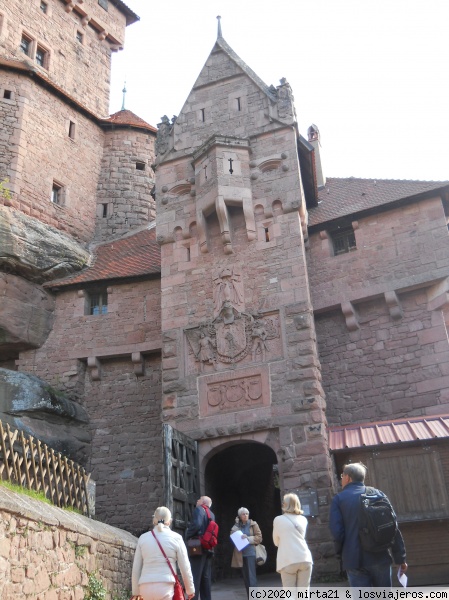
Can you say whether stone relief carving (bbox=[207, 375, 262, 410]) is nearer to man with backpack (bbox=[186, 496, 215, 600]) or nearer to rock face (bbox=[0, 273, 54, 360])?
man with backpack (bbox=[186, 496, 215, 600])

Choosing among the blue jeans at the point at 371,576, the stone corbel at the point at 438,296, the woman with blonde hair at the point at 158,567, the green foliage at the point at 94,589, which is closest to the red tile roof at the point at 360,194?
the stone corbel at the point at 438,296

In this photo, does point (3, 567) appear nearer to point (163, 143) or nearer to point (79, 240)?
point (163, 143)

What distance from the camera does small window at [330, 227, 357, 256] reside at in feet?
53.9

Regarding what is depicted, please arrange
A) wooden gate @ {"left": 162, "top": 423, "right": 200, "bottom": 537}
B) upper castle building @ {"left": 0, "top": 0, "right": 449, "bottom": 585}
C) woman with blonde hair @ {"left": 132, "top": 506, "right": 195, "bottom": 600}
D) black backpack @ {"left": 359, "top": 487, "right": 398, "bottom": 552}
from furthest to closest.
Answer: upper castle building @ {"left": 0, "top": 0, "right": 449, "bottom": 585}, wooden gate @ {"left": 162, "top": 423, "right": 200, "bottom": 537}, woman with blonde hair @ {"left": 132, "top": 506, "right": 195, "bottom": 600}, black backpack @ {"left": 359, "top": 487, "right": 398, "bottom": 552}

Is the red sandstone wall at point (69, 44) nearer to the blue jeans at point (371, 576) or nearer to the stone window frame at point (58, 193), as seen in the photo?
the stone window frame at point (58, 193)

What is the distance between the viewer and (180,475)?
12.3 meters

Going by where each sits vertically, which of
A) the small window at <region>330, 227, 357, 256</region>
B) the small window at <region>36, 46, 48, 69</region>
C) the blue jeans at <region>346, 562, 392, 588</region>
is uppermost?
the small window at <region>36, 46, 48, 69</region>

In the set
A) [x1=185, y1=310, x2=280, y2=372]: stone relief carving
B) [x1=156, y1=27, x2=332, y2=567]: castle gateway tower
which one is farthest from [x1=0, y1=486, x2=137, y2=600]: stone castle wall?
[x1=185, y1=310, x2=280, y2=372]: stone relief carving

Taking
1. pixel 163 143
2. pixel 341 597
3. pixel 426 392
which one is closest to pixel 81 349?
pixel 163 143

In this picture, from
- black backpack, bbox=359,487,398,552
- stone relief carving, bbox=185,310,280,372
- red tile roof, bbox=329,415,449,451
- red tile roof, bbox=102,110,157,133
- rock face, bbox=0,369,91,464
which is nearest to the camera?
Answer: black backpack, bbox=359,487,398,552

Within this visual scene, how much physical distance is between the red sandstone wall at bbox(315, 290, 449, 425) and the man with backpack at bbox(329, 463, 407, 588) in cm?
872

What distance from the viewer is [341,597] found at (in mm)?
8891

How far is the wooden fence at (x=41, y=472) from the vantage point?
809 cm

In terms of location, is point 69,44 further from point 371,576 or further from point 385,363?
point 371,576
